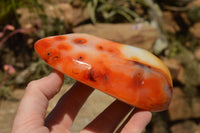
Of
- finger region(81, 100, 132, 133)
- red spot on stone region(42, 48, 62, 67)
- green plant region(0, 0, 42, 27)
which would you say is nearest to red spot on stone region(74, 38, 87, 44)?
red spot on stone region(42, 48, 62, 67)

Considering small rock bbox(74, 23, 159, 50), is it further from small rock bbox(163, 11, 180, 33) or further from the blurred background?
small rock bbox(163, 11, 180, 33)

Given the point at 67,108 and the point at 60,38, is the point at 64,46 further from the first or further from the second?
the point at 67,108

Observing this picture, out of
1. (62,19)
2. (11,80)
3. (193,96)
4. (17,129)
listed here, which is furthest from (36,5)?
(193,96)

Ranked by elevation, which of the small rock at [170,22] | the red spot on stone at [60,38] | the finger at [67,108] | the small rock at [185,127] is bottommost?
the small rock at [185,127]

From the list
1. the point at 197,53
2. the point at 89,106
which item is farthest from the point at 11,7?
the point at 197,53

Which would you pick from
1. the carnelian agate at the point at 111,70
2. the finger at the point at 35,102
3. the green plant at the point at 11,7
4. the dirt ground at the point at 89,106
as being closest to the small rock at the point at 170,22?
the green plant at the point at 11,7

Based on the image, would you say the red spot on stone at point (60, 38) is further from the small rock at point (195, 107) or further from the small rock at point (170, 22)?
the small rock at point (170, 22)
